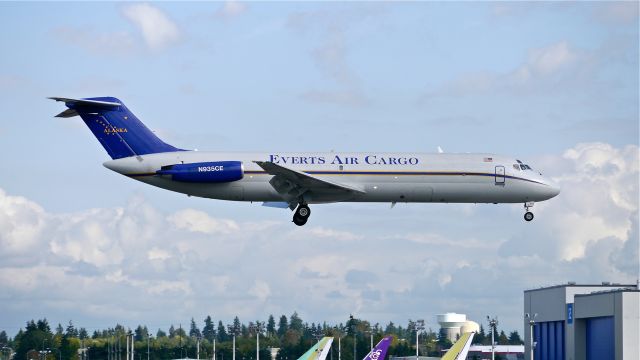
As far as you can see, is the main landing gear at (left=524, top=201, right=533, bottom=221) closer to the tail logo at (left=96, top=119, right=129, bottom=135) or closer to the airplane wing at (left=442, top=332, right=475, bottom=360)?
the airplane wing at (left=442, top=332, right=475, bottom=360)

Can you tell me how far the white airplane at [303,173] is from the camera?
68.1 meters

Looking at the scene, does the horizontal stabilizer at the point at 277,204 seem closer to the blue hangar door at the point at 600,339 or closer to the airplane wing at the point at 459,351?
the airplane wing at the point at 459,351

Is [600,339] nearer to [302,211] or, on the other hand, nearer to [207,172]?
[302,211]

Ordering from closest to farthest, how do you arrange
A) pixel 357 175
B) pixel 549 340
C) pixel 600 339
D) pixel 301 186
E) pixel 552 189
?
pixel 301 186
pixel 357 175
pixel 552 189
pixel 600 339
pixel 549 340

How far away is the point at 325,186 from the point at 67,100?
→ 1553 centimetres

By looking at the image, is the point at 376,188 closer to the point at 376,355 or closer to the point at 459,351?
the point at 459,351

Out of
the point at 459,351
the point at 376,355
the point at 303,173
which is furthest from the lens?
the point at 376,355

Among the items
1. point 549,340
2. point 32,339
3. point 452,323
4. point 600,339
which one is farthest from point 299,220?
point 452,323

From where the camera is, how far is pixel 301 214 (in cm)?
6931

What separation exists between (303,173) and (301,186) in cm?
113

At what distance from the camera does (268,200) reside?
6956 centimetres

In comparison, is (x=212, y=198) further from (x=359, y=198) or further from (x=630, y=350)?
(x=630, y=350)

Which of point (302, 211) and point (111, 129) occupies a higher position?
point (111, 129)

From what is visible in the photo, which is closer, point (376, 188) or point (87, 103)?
point (376, 188)
